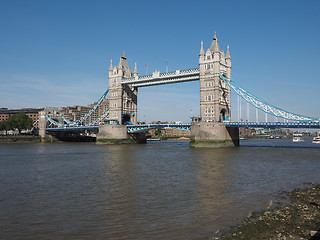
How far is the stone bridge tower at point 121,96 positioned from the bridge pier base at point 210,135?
85.6 feet

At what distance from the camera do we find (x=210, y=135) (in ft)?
182

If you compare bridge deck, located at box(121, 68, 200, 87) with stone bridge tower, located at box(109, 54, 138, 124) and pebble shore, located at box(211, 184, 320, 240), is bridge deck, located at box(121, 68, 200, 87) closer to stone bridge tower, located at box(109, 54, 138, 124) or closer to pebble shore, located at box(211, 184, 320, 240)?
stone bridge tower, located at box(109, 54, 138, 124)

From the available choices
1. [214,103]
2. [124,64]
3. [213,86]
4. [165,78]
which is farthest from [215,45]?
[124,64]

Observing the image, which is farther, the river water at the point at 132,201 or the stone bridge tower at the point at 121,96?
the stone bridge tower at the point at 121,96

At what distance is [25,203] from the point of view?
1409cm

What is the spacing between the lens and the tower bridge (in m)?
55.7

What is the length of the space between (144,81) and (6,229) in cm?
6416

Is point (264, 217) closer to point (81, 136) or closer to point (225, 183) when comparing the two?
point (225, 183)

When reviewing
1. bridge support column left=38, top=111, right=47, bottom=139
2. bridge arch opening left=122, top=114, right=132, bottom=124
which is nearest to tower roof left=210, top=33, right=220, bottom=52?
bridge arch opening left=122, top=114, right=132, bottom=124

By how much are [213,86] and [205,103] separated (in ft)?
12.8

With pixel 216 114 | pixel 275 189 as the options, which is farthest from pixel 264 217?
pixel 216 114

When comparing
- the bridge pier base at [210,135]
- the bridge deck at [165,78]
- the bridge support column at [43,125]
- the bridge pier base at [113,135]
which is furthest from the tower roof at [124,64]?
the bridge support column at [43,125]

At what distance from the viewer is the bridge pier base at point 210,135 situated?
55125 mm

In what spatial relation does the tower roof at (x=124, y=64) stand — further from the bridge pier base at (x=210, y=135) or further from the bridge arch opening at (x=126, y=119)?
the bridge pier base at (x=210, y=135)
